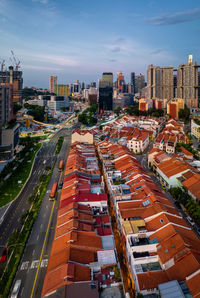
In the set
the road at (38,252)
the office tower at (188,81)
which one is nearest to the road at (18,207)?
the road at (38,252)

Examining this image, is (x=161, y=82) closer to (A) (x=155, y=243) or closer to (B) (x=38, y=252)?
(A) (x=155, y=243)

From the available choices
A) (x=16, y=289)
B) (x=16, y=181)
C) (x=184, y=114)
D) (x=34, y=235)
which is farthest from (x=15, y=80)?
(x=16, y=289)

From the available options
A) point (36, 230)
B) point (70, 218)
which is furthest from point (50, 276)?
point (36, 230)

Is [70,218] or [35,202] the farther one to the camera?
[35,202]

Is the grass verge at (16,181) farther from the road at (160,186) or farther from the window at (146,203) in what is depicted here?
the road at (160,186)

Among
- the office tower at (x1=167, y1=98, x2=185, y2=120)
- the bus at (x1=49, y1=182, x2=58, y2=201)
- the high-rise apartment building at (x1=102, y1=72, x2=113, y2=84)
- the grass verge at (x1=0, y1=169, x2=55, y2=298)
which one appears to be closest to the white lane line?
the grass verge at (x1=0, y1=169, x2=55, y2=298)

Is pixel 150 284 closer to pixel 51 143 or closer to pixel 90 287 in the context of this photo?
pixel 90 287
